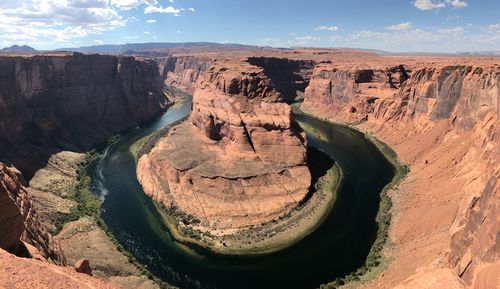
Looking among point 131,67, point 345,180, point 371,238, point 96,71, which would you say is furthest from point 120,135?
point 371,238

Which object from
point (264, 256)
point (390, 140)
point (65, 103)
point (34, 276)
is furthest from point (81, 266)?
point (65, 103)

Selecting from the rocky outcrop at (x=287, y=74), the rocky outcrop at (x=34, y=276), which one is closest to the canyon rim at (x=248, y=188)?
the rocky outcrop at (x=34, y=276)

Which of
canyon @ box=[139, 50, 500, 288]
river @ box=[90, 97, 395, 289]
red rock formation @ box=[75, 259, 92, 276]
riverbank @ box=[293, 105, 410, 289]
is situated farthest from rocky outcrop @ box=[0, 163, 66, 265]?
riverbank @ box=[293, 105, 410, 289]

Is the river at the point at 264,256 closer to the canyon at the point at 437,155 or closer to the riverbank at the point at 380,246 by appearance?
the riverbank at the point at 380,246

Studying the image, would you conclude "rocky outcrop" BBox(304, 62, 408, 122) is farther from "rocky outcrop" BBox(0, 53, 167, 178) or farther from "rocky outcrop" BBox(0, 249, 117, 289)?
"rocky outcrop" BBox(0, 249, 117, 289)

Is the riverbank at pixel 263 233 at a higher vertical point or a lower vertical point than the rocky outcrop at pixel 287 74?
lower

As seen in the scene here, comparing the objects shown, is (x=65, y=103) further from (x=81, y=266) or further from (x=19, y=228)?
(x=19, y=228)
